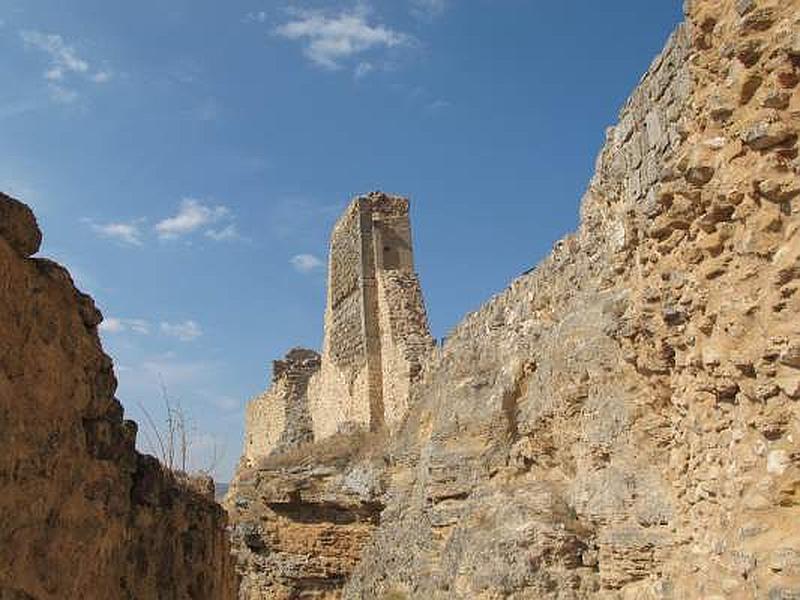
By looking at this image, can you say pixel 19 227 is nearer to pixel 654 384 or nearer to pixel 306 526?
pixel 654 384

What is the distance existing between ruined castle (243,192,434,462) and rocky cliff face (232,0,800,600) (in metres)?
3.91

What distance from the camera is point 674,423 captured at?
22.9ft

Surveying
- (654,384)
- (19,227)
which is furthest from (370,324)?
(19,227)

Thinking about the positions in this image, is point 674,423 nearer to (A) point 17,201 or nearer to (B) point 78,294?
(B) point 78,294

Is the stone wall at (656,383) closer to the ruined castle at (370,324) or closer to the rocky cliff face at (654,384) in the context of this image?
the rocky cliff face at (654,384)

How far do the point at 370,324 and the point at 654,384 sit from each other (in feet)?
37.6

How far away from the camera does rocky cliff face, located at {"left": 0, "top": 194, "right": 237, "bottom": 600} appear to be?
334 cm

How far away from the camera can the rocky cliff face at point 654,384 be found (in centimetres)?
509

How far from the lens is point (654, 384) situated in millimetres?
7215

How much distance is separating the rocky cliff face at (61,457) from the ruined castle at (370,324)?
11.8m

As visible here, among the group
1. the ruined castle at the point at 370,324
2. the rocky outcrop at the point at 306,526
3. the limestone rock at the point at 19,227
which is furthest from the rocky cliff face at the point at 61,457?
the ruined castle at the point at 370,324

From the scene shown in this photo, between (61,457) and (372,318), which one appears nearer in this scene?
(61,457)

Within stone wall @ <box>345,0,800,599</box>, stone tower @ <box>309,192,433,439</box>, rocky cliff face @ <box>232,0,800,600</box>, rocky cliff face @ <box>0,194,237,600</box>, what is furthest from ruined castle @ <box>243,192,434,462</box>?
rocky cliff face @ <box>0,194,237,600</box>

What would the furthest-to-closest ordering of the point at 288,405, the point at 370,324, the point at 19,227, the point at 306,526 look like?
the point at 288,405
the point at 370,324
the point at 306,526
the point at 19,227
